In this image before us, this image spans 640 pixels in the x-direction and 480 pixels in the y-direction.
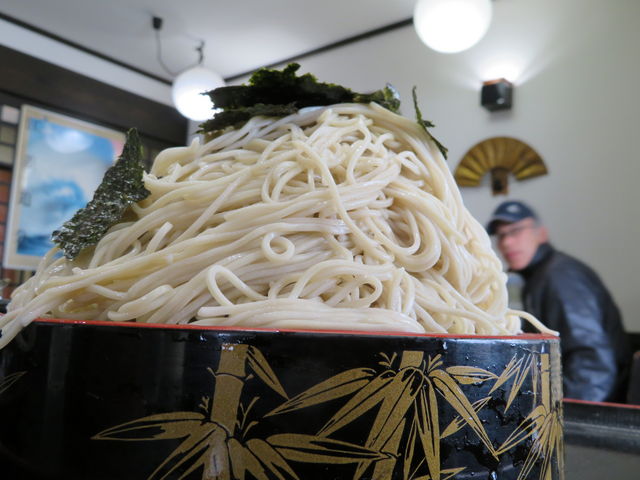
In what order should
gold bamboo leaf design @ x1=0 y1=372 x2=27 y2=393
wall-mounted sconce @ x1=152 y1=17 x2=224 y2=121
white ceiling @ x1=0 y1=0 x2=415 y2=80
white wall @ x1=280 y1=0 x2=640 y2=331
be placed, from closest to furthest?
gold bamboo leaf design @ x1=0 y1=372 x2=27 y2=393
white wall @ x1=280 y1=0 x2=640 y2=331
wall-mounted sconce @ x1=152 y1=17 x2=224 y2=121
white ceiling @ x1=0 y1=0 x2=415 y2=80

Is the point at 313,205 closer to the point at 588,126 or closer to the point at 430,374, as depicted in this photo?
the point at 430,374

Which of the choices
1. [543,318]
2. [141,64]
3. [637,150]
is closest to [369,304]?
[543,318]

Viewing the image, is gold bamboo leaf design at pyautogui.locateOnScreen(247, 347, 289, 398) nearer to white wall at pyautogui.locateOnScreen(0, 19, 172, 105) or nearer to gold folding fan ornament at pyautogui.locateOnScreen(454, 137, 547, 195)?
gold folding fan ornament at pyautogui.locateOnScreen(454, 137, 547, 195)

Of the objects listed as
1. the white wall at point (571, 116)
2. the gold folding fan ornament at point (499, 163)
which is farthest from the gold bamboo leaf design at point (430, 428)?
the gold folding fan ornament at point (499, 163)

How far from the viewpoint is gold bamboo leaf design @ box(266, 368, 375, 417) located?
446 millimetres

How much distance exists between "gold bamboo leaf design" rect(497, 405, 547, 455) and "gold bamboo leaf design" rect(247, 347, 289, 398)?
23 cm

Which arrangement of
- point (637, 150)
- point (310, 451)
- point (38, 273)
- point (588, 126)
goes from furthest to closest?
point (588, 126) < point (637, 150) < point (38, 273) < point (310, 451)

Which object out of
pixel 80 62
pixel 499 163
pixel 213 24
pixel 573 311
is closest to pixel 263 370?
pixel 573 311

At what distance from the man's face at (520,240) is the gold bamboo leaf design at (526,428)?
107 inches

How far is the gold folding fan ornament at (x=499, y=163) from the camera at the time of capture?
3.78 meters

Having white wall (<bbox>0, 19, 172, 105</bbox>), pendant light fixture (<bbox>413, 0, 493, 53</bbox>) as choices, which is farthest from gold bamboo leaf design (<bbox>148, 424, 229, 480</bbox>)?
white wall (<bbox>0, 19, 172, 105</bbox>)

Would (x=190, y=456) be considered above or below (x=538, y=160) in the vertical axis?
below

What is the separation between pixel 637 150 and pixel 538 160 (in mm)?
605

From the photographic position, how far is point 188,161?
840 millimetres
